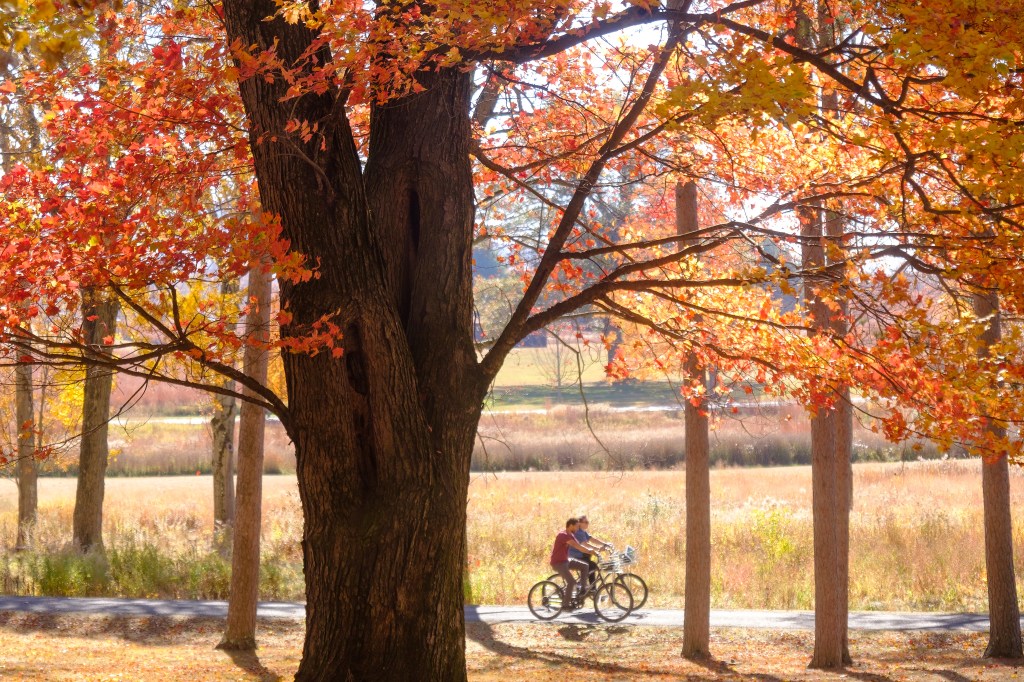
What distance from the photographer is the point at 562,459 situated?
3334 cm

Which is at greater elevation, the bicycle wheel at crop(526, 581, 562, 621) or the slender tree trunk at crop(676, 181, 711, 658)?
the slender tree trunk at crop(676, 181, 711, 658)

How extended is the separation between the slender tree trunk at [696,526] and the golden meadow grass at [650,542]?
332cm

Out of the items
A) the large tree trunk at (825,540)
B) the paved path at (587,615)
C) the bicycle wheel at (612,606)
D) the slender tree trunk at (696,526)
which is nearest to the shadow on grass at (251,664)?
the paved path at (587,615)

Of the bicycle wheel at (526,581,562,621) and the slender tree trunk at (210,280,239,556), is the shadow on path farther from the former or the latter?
the slender tree trunk at (210,280,239,556)

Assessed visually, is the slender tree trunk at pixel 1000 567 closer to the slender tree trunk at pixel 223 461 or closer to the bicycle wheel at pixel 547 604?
the bicycle wheel at pixel 547 604

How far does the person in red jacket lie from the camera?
44.9 ft

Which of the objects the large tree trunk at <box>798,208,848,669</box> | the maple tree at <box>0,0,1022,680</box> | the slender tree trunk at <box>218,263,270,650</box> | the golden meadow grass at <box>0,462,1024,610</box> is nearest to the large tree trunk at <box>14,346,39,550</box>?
the golden meadow grass at <box>0,462,1024,610</box>

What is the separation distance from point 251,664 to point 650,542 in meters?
10.3

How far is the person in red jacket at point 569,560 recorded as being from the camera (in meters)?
13.7

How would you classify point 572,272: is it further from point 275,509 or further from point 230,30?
point 275,509

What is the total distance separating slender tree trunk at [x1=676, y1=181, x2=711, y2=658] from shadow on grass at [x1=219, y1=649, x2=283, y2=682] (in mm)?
4757

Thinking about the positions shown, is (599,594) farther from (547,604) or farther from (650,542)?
(650,542)

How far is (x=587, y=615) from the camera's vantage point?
1458cm

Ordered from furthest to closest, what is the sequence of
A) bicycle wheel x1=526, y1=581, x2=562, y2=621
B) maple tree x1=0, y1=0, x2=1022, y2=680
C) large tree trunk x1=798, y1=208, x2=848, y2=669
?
1. bicycle wheel x1=526, y1=581, x2=562, y2=621
2. large tree trunk x1=798, y1=208, x2=848, y2=669
3. maple tree x1=0, y1=0, x2=1022, y2=680
